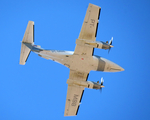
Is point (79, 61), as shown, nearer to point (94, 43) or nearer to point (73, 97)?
point (94, 43)

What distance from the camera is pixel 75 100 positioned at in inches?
1183

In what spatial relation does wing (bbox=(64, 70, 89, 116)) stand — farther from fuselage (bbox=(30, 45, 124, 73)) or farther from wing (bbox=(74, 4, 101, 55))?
wing (bbox=(74, 4, 101, 55))

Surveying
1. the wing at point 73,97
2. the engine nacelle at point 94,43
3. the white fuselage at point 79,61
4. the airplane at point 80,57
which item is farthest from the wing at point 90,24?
the wing at point 73,97

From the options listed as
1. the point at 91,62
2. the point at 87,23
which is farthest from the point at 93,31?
the point at 91,62

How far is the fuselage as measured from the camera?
26781 mm

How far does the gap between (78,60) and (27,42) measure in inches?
301

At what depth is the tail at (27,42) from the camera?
1034 inches

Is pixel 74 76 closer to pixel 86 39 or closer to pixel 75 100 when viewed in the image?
pixel 75 100

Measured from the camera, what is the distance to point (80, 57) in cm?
2678

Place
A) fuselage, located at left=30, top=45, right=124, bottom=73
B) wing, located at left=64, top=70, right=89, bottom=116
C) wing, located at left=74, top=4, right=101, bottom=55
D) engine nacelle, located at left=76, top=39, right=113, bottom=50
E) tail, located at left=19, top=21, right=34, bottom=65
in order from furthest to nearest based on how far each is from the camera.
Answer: wing, located at left=64, top=70, right=89, bottom=116 → fuselage, located at left=30, top=45, right=124, bottom=73 → tail, located at left=19, top=21, right=34, bottom=65 → engine nacelle, located at left=76, top=39, right=113, bottom=50 → wing, located at left=74, top=4, right=101, bottom=55

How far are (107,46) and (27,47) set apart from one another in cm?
1124

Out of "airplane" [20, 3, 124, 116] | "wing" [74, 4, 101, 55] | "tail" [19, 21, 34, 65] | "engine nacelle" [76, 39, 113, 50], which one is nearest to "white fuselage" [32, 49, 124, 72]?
"airplane" [20, 3, 124, 116]

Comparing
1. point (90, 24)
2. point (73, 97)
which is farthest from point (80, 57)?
point (73, 97)

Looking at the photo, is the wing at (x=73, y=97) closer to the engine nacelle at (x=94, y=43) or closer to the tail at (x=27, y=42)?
the engine nacelle at (x=94, y=43)
